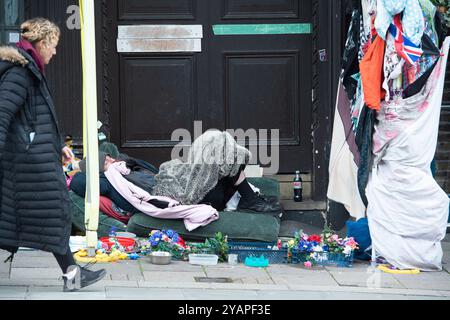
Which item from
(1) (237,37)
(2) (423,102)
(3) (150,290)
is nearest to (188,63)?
(1) (237,37)

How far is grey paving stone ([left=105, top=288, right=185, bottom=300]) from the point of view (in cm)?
640

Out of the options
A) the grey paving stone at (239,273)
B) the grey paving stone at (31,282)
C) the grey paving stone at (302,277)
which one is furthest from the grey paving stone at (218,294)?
the grey paving stone at (31,282)

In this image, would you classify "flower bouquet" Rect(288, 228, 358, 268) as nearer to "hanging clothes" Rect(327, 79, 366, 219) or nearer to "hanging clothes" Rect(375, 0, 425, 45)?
"hanging clothes" Rect(327, 79, 366, 219)

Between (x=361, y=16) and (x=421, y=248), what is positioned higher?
(x=361, y=16)

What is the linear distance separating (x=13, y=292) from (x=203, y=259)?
189cm

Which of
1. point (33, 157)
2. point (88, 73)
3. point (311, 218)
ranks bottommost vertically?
point (311, 218)

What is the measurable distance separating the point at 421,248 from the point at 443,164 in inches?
74.6

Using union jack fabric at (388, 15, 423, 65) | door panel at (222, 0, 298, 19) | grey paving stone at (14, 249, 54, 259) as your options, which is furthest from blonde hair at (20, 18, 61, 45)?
door panel at (222, 0, 298, 19)

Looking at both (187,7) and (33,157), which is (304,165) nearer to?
(187,7)

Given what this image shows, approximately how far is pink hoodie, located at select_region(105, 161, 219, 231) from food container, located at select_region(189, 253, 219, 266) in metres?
0.58

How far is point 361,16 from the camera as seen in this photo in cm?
831

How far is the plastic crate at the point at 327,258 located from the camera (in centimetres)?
794

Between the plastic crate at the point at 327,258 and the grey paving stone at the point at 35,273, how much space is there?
195cm

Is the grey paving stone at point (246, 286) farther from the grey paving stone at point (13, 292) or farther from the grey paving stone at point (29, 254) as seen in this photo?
the grey paving stone at point (29, 254)
